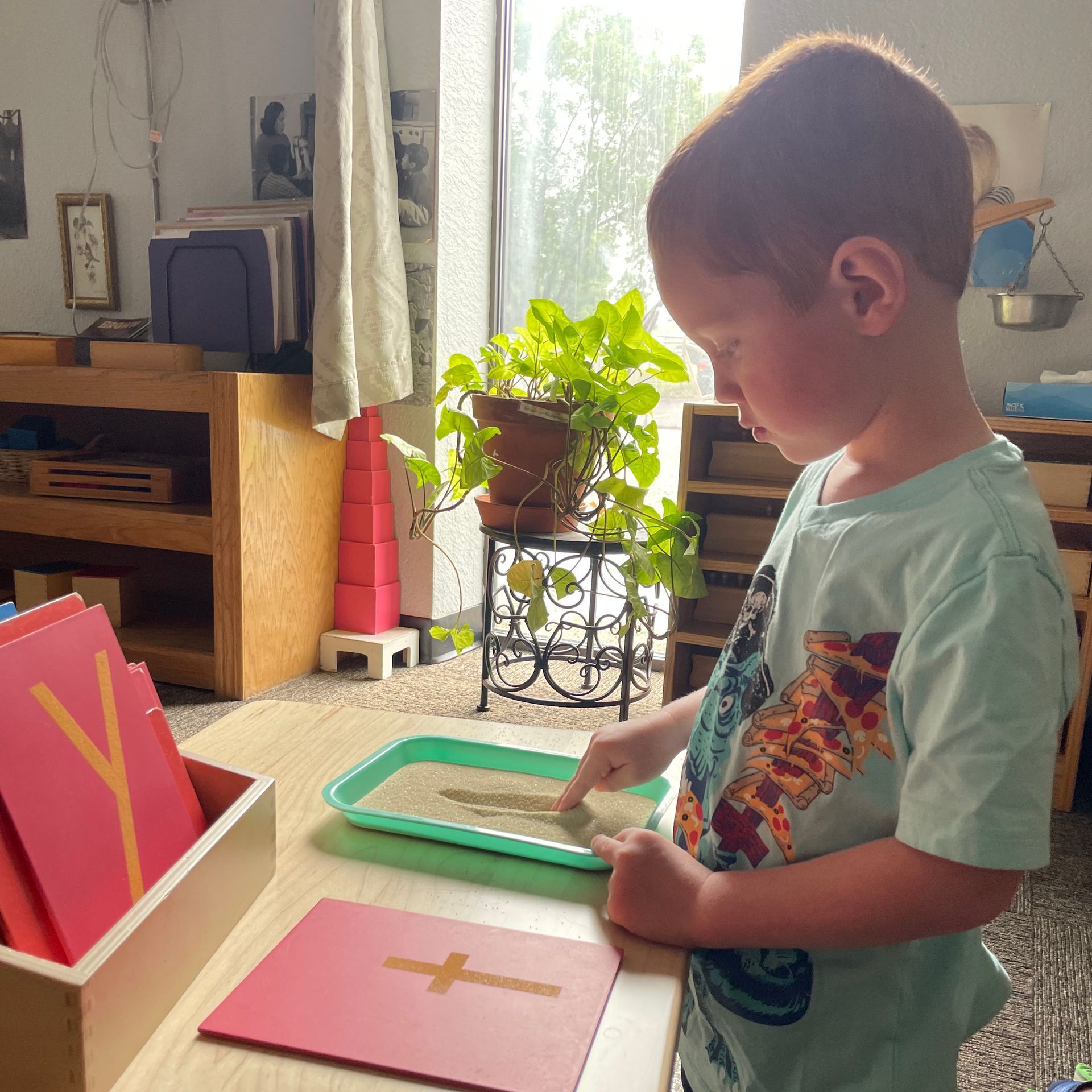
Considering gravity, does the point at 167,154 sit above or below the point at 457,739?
above

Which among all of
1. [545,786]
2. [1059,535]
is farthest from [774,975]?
[1059,535]

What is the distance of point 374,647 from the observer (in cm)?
242

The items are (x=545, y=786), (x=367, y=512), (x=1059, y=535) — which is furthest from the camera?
(x=367, y=512)

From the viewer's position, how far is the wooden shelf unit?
214 centimetres

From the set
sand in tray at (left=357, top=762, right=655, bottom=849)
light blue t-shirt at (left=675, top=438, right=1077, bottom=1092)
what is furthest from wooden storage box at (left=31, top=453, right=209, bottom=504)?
light blue t-shirt at (left=675, top=438, right=1077, bottom=1092)

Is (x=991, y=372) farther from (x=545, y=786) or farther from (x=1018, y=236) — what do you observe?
(x=545, y=786)

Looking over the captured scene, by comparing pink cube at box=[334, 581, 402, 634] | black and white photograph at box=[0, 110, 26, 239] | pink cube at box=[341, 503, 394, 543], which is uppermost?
black and white photograph at box=[0, 110, 26, 239]

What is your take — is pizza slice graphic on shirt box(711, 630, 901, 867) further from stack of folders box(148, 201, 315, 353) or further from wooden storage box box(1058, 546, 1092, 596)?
stack of folders box(148, 201, 315, 353)

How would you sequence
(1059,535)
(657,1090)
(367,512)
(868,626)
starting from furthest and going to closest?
1. (367,512)
2. (1059,535)
3. (868,626)
4. (657,1090)

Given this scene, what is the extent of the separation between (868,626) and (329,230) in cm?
199

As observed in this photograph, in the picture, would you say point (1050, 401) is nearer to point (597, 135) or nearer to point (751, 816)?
point (597, 135)

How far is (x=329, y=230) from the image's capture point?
86.3 inches

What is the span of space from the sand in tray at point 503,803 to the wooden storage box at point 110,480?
1.91 m

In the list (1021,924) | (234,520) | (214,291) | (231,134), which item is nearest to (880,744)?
(1021,924)
